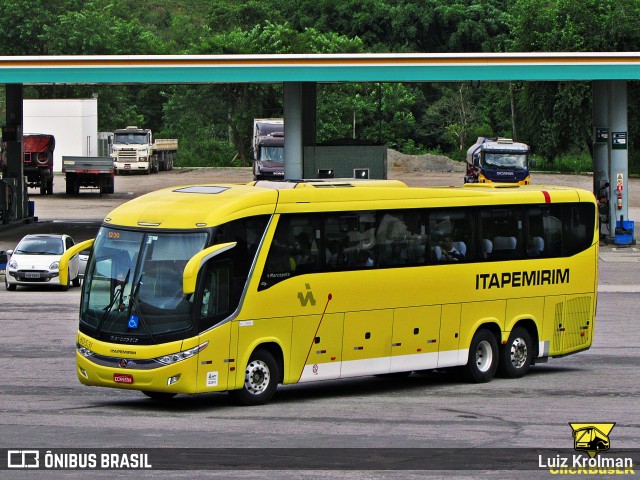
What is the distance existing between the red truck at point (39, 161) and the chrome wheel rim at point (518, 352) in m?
54.4

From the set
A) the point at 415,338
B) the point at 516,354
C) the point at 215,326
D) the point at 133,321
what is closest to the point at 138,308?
the point at 133,321

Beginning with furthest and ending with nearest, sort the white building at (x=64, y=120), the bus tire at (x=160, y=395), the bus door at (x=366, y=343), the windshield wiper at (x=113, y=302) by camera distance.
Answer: the white building at (x=64, y=120) < the bus door at (x=366, y=343) < the bus tire at (x=160, y=395) < the windshield wiper at (x=113, y=302)

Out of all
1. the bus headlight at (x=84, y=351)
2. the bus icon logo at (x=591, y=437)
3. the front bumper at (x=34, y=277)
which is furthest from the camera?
the front bumper at (x=34, y=277)

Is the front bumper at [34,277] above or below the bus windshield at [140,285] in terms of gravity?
below

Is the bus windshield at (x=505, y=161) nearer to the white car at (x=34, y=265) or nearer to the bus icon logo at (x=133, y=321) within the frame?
the white car at (x=34, y=265)

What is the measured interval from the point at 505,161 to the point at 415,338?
41.8m

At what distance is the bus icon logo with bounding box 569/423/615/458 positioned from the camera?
13812 mm

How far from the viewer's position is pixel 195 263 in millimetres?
15664

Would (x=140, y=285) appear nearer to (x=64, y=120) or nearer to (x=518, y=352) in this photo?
(x=518, y=352)

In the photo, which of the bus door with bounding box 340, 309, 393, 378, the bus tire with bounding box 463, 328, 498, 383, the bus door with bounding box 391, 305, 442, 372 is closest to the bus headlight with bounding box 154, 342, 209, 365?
the bus door with bounding box 340, 309, 393, 378

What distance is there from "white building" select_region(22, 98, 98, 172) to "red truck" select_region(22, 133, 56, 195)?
17.4 metres

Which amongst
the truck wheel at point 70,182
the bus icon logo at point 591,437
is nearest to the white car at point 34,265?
the bus icon logo at point 591,437

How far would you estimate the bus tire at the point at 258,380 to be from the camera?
55.3 feet

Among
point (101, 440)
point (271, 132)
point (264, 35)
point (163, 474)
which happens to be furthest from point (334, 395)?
point (264, 35)
